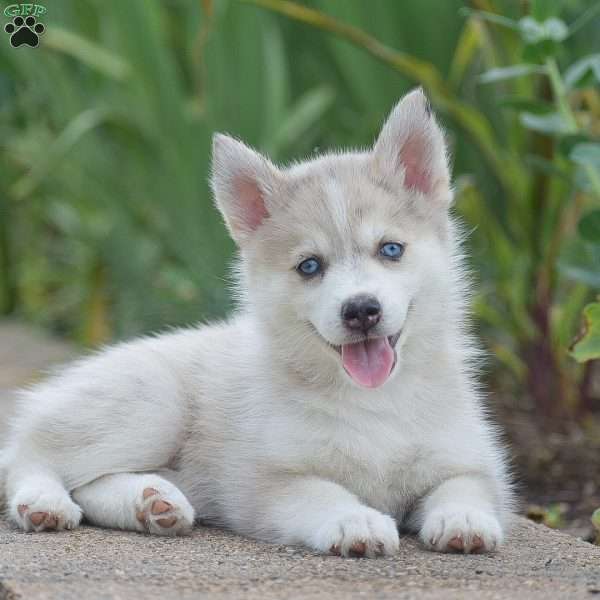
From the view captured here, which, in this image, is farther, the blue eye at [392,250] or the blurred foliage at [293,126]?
the blurred foliage at [293,126]

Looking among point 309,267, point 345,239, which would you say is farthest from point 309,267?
point 345,239

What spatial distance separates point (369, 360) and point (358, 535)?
0.48m

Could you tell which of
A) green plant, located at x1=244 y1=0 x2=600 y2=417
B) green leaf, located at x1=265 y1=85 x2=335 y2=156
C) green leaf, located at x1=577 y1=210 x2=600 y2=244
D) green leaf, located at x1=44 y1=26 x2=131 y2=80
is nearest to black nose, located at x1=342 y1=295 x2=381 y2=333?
green leaf, located at x1=577 y1=210 x2=600 y2=244

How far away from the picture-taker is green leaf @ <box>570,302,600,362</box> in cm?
358

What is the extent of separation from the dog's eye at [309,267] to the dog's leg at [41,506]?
91 centimetres

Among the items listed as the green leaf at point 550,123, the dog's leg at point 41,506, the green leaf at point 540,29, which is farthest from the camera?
the green leaf at point 550,123

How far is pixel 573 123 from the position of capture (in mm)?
4129

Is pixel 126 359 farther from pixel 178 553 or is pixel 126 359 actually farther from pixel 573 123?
pixel 573 123

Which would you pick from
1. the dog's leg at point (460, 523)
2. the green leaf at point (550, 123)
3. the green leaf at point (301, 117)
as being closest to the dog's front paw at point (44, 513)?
the dog's leg at point (460, 523)

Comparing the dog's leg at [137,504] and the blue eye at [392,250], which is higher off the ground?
the blue eye at [392,250]

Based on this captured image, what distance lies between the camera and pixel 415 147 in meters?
3.53

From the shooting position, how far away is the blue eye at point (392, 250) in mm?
3223

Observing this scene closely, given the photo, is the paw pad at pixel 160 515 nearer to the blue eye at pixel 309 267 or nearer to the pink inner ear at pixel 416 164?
the blue eye at pixel 309 267

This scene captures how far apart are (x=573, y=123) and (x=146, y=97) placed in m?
2.29
